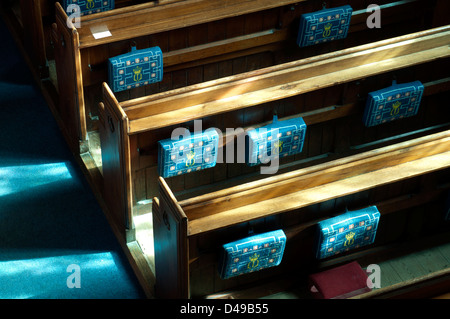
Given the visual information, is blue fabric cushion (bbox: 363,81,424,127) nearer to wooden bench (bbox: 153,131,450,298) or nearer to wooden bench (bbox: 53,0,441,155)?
wooden bench (bbox: 153,131,450,298)

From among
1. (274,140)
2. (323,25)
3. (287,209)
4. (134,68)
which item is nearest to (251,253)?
(287,209)

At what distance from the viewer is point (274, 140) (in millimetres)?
5051

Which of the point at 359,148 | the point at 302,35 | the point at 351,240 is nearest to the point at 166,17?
the point at 302,35

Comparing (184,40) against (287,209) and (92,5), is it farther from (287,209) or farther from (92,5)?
(287,209)

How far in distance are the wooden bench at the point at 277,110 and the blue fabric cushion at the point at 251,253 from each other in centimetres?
80

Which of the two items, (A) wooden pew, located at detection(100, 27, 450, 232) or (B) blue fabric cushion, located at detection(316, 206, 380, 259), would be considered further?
(A) wooden pew, located at detection(100, 27, 450, 232)

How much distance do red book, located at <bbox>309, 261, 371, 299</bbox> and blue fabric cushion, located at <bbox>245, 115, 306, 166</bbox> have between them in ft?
2.56

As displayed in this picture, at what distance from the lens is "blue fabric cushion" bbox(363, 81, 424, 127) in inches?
207

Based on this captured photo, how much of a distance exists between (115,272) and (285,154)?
1223 mm

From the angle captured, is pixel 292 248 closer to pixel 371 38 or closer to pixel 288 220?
pixel 288 220

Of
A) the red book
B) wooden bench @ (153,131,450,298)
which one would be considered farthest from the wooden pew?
the red book

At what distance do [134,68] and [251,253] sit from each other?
1.50m

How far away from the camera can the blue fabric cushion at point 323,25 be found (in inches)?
228
